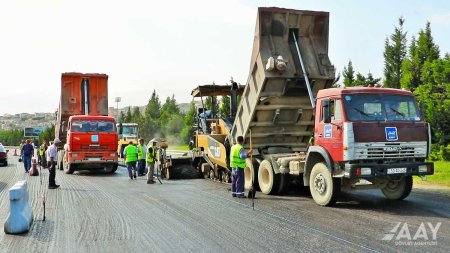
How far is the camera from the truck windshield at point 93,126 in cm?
1919

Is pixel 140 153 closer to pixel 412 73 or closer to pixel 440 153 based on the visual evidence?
pixel 440 153

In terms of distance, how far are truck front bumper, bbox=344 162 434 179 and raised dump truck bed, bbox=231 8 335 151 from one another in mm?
2870

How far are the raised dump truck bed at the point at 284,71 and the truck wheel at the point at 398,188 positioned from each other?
285cm

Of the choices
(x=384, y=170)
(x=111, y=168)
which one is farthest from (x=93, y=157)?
(x=384, y=170)

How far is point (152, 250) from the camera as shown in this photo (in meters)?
6.41

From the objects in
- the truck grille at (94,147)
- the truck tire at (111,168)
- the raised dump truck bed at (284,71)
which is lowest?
the truck tire at (111,168)

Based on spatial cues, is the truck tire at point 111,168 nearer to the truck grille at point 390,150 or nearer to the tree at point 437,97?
the truck grille at point 390,150

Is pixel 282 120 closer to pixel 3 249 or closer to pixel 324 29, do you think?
pixel 324 29

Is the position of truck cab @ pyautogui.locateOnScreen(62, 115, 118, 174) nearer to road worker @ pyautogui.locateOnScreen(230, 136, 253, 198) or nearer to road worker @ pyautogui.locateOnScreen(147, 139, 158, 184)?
road worker @ pyautogui.locateOnScreen(147, 139, 158, 184)

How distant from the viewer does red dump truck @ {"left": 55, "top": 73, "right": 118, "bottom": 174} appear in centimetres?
1903

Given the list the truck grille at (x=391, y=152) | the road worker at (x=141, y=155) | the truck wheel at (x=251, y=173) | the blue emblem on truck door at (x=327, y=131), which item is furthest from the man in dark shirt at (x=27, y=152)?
the truck grille at (x=391, y=152)

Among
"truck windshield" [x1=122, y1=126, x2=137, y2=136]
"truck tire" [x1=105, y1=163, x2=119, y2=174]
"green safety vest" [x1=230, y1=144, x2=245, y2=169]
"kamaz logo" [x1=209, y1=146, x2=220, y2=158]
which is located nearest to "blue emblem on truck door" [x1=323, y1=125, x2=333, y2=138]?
"green safety vest" [x1=230, y1=144, x2=245, y2=169]

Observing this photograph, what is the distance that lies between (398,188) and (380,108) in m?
2.30

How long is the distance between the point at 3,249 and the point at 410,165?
771 cm
